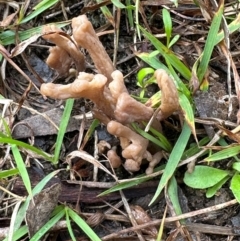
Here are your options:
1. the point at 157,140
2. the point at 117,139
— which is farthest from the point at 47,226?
the point at 157,140

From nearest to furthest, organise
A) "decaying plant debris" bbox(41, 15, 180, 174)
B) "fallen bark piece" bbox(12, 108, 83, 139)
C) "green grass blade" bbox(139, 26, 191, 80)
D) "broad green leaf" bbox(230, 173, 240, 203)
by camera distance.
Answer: "decaying plant debris" bbox(41, 15, 180, 174) < "broad green leaf" bbox(230, 173, 240, 203) < "green grass blade" bbox(139, 26, 191, 80) < "fallen bark piece" bbox(12, 108, 83, 139)

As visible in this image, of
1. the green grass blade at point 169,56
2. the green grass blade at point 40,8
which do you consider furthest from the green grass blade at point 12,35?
the green grass blade at point 169,56

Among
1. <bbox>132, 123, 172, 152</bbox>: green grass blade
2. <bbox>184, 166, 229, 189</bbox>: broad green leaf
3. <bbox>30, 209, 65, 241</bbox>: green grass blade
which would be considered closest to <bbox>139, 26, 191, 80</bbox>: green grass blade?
<bbox>132, 123, 172, 152</bbox>: green grass blade

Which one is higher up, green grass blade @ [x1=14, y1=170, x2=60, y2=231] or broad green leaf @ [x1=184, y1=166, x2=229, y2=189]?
green grass blade @ [x1=14, y1=170, x2=60, y2=231]

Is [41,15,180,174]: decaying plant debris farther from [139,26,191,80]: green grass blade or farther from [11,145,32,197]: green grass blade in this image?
[11,145,32,197]: green grass blade

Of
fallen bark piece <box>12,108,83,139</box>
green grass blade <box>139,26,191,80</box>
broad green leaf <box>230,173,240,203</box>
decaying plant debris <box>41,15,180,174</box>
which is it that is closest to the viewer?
decaying plant debris <box>41,15,180,174</box>

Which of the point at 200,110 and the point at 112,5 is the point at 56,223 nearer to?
the point at 200,110

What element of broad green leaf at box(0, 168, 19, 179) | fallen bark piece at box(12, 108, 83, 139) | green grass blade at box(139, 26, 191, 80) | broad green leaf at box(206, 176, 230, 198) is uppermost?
green grass blade at box(139, 26, 191, 80)

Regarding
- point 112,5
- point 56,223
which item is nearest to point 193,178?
point 56,223
